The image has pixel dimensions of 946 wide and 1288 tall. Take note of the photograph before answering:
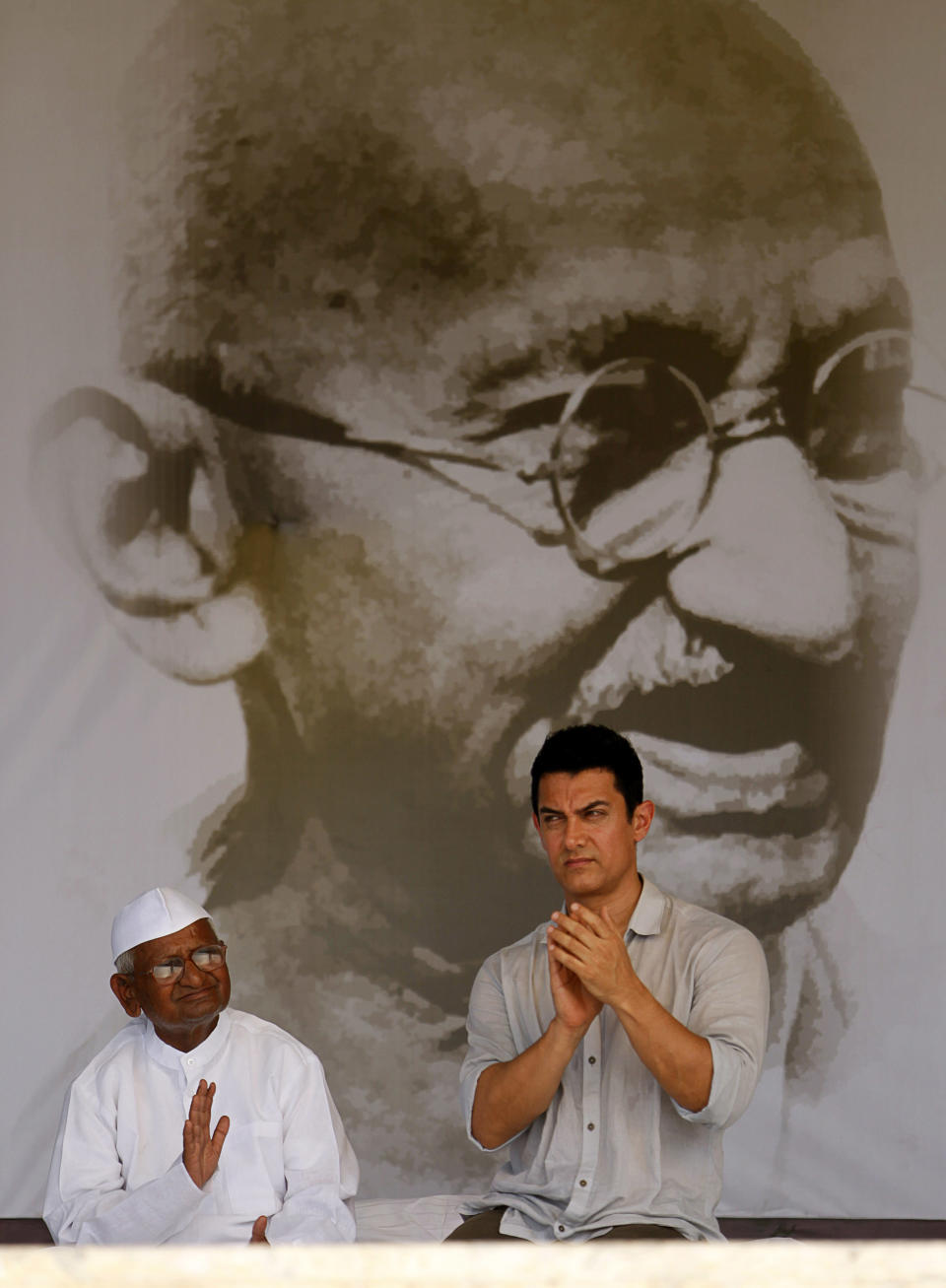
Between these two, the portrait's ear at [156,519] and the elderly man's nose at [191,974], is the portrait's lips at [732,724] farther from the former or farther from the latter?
the elderly man's nose at [191,974]

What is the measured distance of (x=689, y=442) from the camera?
416 cm

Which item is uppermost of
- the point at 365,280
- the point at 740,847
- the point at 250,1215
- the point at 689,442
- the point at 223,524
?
the point at 365,280

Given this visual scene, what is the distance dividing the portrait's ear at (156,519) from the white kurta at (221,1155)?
5.71 ft

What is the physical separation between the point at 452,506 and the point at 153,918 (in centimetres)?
195

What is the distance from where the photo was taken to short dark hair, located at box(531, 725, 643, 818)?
2.53 m

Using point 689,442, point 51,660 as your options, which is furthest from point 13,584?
point 689,442

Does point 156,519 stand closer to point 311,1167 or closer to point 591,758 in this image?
point 591,758

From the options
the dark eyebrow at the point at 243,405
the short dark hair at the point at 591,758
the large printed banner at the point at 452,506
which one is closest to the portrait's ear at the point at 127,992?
the short dark hair at the point at 591,758

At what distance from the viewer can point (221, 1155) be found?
2346 millimetres

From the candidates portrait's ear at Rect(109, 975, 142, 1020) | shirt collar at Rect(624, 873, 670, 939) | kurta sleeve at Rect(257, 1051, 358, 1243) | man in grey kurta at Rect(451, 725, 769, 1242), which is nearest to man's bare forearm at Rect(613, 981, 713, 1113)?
man in grey kurta at Rect(451, 725, 769, 1242)

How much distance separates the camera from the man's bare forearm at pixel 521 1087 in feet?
7.39

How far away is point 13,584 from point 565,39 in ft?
7.28

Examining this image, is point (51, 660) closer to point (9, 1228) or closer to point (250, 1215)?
point (9, 1228)

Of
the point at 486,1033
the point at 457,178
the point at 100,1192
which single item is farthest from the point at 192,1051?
the point at 457,178
